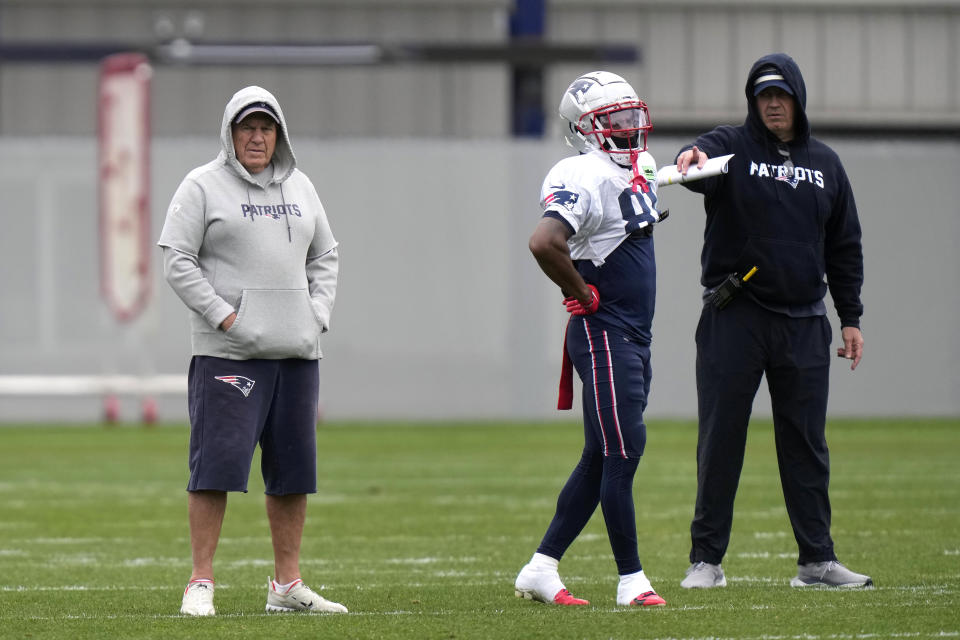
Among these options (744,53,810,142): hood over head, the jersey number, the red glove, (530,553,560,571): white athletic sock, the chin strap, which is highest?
(744,53,810,142): hood over head

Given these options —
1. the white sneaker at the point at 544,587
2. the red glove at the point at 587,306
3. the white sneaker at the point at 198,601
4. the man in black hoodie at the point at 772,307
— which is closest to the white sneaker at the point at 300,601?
the white sneaker at the point at 198,601

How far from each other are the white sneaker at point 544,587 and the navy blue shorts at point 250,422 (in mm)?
890

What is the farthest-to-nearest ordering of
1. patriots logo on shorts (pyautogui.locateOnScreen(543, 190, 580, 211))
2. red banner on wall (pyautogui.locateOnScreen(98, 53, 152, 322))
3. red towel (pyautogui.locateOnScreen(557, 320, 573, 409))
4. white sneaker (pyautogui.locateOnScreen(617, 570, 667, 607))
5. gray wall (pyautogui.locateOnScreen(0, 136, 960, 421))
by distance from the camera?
gray wall (pyautogui.locateOnScreen(0, 136, 960, 421)), red banner on wall (pyautogui.locateOnScreen(98, 53, 152, 322)), red towel (pyautogui.locateOnScreen(557, 320, 573, 409)), white sneaker (pyautogui.locateOnScreen(617, 570, 667, 607)), patriots logo on shorts (pyautogui.locateOnScreen(543, 190, 580, 211))

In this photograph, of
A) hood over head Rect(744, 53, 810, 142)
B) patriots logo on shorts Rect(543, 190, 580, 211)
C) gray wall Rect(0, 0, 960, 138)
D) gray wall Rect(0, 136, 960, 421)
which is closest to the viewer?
patriots logo on shorts Rect(543, 190, 580, 211)

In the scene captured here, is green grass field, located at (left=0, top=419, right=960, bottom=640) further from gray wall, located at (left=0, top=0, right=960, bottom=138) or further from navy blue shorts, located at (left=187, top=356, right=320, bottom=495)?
Answer: gray wall, located at (left=0, top=0, right=960, bottom=138)

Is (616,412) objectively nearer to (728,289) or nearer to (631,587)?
(631,587)

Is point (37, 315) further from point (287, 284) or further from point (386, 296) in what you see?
point (287, 284)

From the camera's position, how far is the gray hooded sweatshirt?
6.03m

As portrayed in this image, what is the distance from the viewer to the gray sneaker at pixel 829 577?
6766mm

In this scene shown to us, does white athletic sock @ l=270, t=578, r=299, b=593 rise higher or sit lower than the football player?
lower

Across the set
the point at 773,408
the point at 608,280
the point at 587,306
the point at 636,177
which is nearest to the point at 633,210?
the point at 636,177

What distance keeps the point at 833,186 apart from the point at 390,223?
1425cm

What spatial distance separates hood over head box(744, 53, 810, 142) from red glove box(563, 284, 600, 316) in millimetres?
1188

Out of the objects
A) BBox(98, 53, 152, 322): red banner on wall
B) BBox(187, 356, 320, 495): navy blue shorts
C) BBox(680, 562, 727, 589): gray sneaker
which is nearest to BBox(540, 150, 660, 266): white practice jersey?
BBox(187, 356, 320, 495): navy blue shorts
